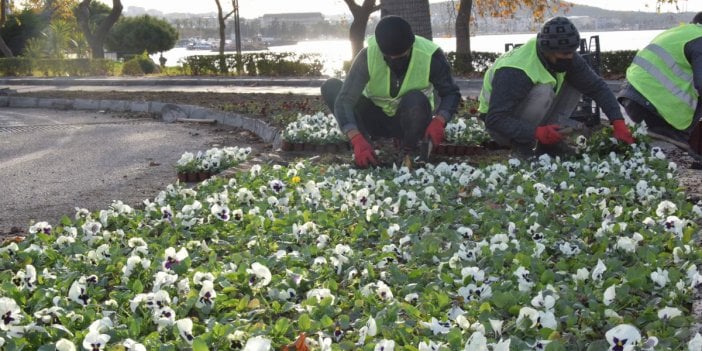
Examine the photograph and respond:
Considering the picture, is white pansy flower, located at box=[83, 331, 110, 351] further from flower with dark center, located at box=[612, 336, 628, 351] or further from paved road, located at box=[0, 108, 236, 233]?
paved road, located at box=[0, 108, 236, 233]

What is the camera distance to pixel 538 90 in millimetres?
6570

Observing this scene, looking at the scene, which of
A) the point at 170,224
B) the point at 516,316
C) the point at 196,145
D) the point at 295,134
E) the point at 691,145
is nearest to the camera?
the point at 516,316

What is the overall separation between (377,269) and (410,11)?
731cm

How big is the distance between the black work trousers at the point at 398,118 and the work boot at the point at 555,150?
899 mm

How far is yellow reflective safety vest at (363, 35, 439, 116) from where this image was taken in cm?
666

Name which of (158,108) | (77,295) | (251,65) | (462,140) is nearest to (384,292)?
(77,295)

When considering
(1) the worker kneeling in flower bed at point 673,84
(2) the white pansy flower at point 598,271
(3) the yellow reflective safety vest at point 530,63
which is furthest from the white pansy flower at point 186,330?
(1) the worker kneeling in flower bed at point 673,84

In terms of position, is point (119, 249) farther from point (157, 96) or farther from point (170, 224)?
point (157, 96)

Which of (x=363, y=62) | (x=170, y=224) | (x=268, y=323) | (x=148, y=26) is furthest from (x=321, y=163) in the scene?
(x=148, y=26)

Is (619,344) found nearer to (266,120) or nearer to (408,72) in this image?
(408,72)

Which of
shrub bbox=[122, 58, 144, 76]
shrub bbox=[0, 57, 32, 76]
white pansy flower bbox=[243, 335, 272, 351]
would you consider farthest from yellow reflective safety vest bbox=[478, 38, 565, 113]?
shrub bbox=[0, 57, 32, 76]

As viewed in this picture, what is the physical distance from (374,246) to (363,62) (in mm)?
2773

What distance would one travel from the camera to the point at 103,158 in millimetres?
9250

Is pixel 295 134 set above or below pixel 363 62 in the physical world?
below
